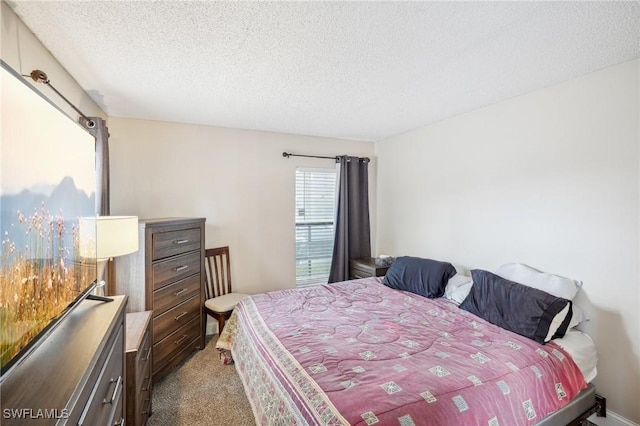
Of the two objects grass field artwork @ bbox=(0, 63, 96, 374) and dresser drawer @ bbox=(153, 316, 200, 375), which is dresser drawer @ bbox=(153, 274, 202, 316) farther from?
grass field artwork @ bbox=(0, 63, 96, 374)

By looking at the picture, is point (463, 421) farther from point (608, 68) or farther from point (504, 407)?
point (608, 68)

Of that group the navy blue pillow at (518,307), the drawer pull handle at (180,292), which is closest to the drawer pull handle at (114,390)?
the drawer pull handle at (180,292)

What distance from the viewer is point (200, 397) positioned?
85.9 inches

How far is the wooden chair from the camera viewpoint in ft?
9.94

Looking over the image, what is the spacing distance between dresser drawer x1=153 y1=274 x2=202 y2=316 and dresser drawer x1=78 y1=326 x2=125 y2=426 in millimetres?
1022

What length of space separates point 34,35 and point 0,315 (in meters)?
1.67

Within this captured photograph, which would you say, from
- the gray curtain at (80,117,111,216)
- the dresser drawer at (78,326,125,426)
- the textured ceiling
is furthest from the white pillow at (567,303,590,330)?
the gray curtain at (80,117,111,216)

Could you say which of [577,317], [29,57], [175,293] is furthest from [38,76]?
[577,317]

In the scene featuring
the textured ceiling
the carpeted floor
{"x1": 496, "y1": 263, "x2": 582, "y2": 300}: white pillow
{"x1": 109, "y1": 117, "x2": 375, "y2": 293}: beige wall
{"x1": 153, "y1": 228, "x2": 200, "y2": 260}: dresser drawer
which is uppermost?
the textured ceiling

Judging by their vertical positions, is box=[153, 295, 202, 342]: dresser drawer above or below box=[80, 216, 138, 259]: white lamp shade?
Result: below

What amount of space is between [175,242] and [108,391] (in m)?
1.58

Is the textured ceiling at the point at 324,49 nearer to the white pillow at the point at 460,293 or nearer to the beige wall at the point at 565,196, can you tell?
the beige wall at the point at 565,196

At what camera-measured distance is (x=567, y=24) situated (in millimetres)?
1488

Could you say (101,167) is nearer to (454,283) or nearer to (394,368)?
(394,368)
